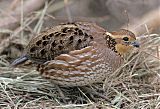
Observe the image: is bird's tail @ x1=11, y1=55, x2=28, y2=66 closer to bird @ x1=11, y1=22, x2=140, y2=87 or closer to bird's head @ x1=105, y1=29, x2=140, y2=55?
bird @ x1=11, y1=22, x2=140, y2=87

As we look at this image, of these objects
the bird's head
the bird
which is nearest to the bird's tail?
the bird

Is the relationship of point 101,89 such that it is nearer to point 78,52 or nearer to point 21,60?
point 78,52

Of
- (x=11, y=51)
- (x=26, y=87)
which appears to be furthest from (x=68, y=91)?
(x=11, y=51)

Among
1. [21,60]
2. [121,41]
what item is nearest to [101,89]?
[121,41]

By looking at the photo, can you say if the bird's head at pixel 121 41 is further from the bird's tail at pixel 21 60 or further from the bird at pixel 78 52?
the bird's tail at pixel 21 60

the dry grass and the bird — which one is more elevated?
the bird

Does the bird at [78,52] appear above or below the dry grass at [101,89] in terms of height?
above

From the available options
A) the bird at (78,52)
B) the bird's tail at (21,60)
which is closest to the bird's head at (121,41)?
the bird at (78,52)
